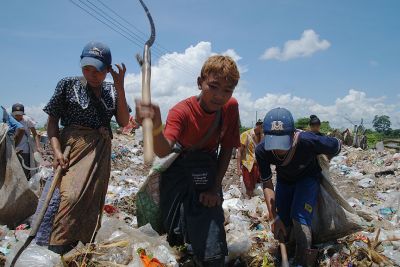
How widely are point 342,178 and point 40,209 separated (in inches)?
344

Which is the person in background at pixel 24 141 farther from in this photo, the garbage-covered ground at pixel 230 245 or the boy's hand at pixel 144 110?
the boy's hand at pixel 144 110

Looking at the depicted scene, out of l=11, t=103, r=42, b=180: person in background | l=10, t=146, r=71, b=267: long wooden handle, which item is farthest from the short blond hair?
l=11, t=103, r=42, b=180: person in background

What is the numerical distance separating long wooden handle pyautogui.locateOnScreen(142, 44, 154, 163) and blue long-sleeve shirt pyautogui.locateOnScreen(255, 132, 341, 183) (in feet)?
4.92

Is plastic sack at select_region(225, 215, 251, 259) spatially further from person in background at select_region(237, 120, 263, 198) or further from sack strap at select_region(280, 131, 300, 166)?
person in background at select_region(237, 120, 263, 198)

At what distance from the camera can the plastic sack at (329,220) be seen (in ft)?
10.9

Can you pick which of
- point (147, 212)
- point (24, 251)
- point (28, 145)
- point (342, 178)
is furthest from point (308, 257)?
point (342, 178)

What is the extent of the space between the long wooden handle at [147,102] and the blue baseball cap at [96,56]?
564 millimetres

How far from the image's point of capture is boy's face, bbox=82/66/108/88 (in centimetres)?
261

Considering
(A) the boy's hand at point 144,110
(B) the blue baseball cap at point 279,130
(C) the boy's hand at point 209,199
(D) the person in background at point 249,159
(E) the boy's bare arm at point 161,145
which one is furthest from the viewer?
(D) the person in background at point 249,159

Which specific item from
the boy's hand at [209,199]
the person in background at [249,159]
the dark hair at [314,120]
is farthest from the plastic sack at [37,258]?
the dark hair at [314,120]

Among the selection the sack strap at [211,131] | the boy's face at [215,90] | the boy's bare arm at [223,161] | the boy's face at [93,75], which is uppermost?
the boy's face at [93,75]

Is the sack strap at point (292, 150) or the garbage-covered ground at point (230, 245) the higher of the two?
the sack strap at point (292, 150)

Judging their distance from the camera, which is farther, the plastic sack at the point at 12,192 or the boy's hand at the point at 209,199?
the plastic sack at the point at 12,192

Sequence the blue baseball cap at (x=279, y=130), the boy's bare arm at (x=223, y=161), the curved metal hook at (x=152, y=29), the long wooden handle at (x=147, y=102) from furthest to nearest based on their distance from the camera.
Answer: the blue baseball cap at (x=279, y=130) < the boy's bare arm at (x=223, y=161) < the curved metal hook at (x=152, y=29) < the long wooden handle at (x=147, y=102)
